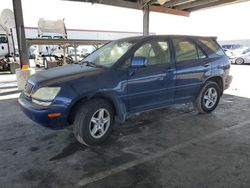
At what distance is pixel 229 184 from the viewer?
2.38m

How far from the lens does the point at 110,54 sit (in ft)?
12.8

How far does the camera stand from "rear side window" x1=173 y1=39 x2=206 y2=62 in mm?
4125

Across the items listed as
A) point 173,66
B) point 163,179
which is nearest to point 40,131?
point 163,179

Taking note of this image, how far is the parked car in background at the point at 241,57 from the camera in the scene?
17.0m

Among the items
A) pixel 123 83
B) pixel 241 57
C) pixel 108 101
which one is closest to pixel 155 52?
pixel 123 83

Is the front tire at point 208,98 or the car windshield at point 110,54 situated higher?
the car windshield at point 110,54

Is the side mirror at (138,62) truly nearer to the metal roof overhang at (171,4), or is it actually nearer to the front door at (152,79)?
the front door at (152,79)

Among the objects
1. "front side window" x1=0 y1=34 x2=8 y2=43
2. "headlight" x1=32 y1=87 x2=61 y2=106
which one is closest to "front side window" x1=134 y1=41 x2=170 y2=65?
"headlight" x1=32 y1=87 x2=61 y2=106

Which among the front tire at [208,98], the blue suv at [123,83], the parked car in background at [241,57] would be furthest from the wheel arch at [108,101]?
the parked car in background at [241,57]

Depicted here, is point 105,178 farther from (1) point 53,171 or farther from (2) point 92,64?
(2) point 92,64

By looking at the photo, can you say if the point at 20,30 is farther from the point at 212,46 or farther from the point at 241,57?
the point at 241,57

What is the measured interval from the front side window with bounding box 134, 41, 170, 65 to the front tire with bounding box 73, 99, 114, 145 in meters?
1.06

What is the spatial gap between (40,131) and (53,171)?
1431 millimetres

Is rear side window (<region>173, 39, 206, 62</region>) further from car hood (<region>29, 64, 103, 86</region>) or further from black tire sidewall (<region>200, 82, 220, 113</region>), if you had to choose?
car hood (<region>29, 64, 103, 86</region>)
